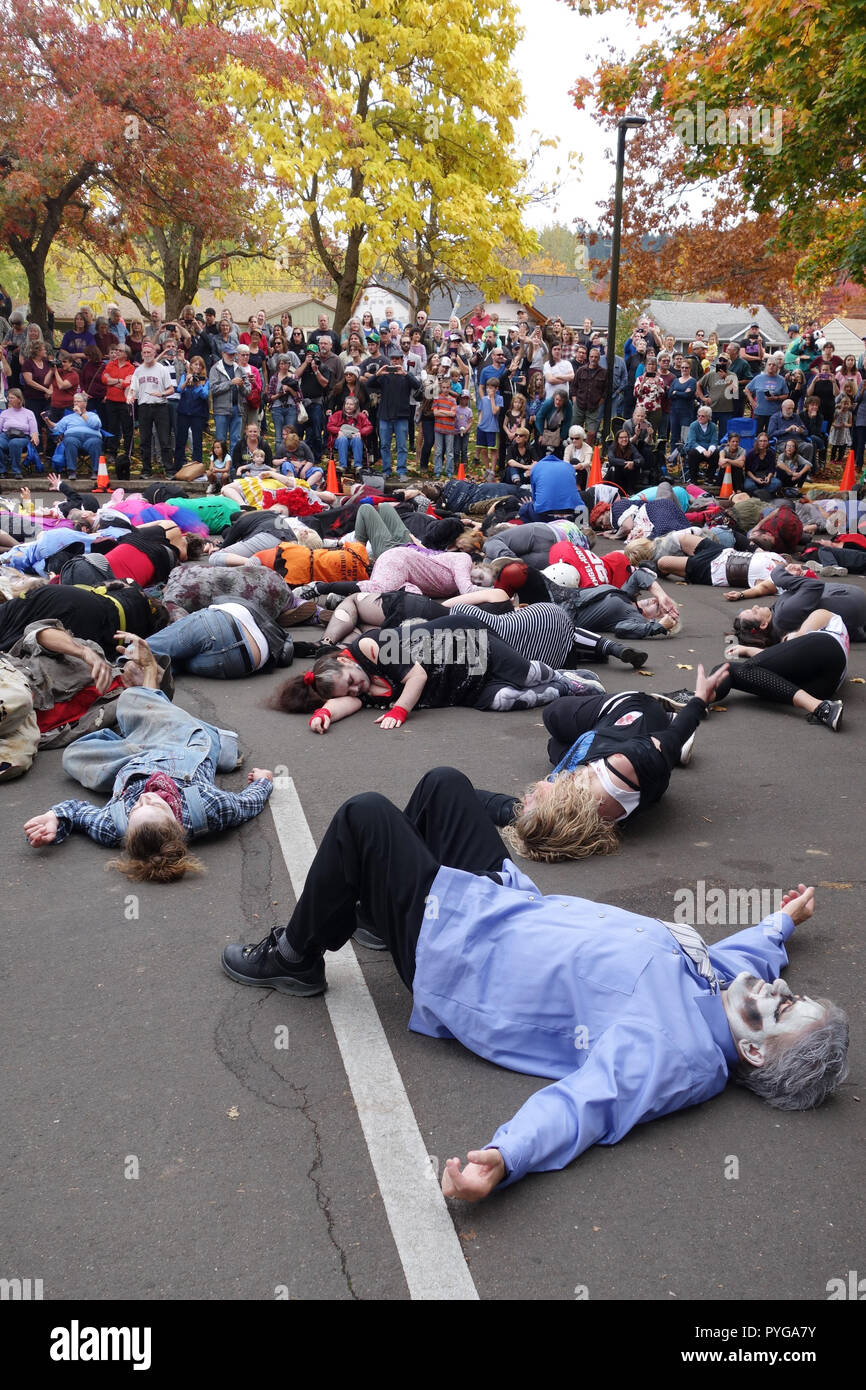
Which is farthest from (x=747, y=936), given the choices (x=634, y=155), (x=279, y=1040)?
(x=634, y=155)

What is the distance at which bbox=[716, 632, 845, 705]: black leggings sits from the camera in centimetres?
766

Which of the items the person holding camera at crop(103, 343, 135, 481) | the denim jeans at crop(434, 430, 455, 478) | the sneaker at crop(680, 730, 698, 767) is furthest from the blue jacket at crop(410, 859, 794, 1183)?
the denim jeans at crop(434, 430, 455, 478)

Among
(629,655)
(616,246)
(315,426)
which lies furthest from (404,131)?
(629,655)

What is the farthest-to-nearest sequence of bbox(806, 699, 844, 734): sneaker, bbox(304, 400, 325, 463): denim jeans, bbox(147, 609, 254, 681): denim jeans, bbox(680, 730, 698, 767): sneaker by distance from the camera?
bbox(304, 400, 325, 463): denim jeans < bbox(147, 609, 254, 681): denim jeans < bbox(806, 699, 844, 734): sneaker < bbox(680, 730, 698, 767): sneaker

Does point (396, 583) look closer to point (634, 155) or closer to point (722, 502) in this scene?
point (722, 502)

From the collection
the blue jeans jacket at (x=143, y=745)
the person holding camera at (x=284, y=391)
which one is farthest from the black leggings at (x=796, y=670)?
the person holding camera at (x=284, y=391)

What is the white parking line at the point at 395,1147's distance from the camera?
8.98 ft

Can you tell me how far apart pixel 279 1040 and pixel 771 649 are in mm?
5308

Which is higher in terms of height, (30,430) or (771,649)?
(30,430)

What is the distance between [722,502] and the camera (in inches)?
647

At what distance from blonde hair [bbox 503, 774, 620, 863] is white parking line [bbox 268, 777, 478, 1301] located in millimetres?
1160

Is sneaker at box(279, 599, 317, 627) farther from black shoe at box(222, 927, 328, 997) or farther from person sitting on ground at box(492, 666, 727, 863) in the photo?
black shoe at box(222, 927, 328, 997)

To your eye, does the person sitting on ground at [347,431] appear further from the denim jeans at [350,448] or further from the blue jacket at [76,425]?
the blue jacket at [76,425]

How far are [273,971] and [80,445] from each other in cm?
1370
